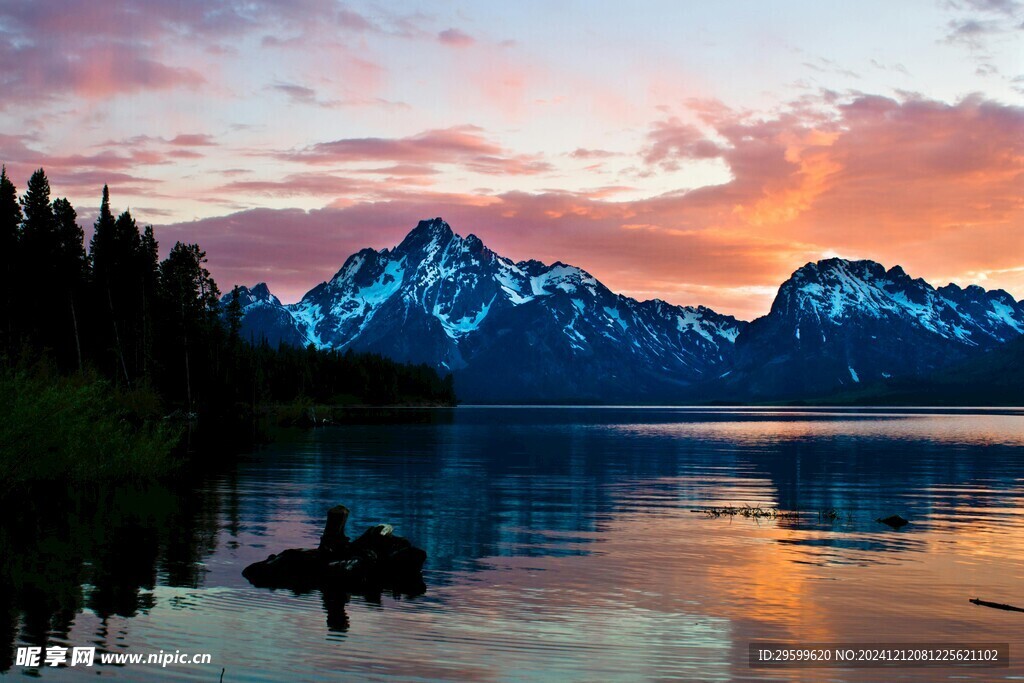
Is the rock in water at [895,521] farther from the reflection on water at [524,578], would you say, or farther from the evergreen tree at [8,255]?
the evergreen tree at [8,255]

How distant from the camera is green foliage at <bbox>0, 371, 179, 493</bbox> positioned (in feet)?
128

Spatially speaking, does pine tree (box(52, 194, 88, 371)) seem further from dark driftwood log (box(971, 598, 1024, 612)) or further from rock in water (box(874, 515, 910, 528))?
dark driftwood log (box(971, 598, 1024, 612))

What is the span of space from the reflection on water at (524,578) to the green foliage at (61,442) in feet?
6.05

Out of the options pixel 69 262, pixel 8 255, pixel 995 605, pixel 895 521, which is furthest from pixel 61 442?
pixel 69 262

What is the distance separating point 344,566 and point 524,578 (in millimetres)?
5732

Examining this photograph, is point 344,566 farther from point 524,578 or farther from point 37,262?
point 37,262

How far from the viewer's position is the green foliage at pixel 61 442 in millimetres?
38969

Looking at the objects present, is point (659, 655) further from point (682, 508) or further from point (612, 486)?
point (612, 486)

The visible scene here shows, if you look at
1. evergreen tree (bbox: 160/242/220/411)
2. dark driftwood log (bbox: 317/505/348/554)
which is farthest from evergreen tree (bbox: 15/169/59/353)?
dark driftwood log (bbox: 317/505/348/554)

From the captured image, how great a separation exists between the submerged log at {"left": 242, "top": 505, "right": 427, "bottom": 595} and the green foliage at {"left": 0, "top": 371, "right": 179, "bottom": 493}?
14.0m

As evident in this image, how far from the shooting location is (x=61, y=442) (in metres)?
44.4

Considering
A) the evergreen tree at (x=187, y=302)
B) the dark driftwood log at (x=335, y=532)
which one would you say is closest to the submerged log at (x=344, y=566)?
the dark driftwood log at (x=335, y=532)

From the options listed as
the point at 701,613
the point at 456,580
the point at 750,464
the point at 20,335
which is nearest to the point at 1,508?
the point at 456,580

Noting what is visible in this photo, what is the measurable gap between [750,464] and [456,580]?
65.3 m
